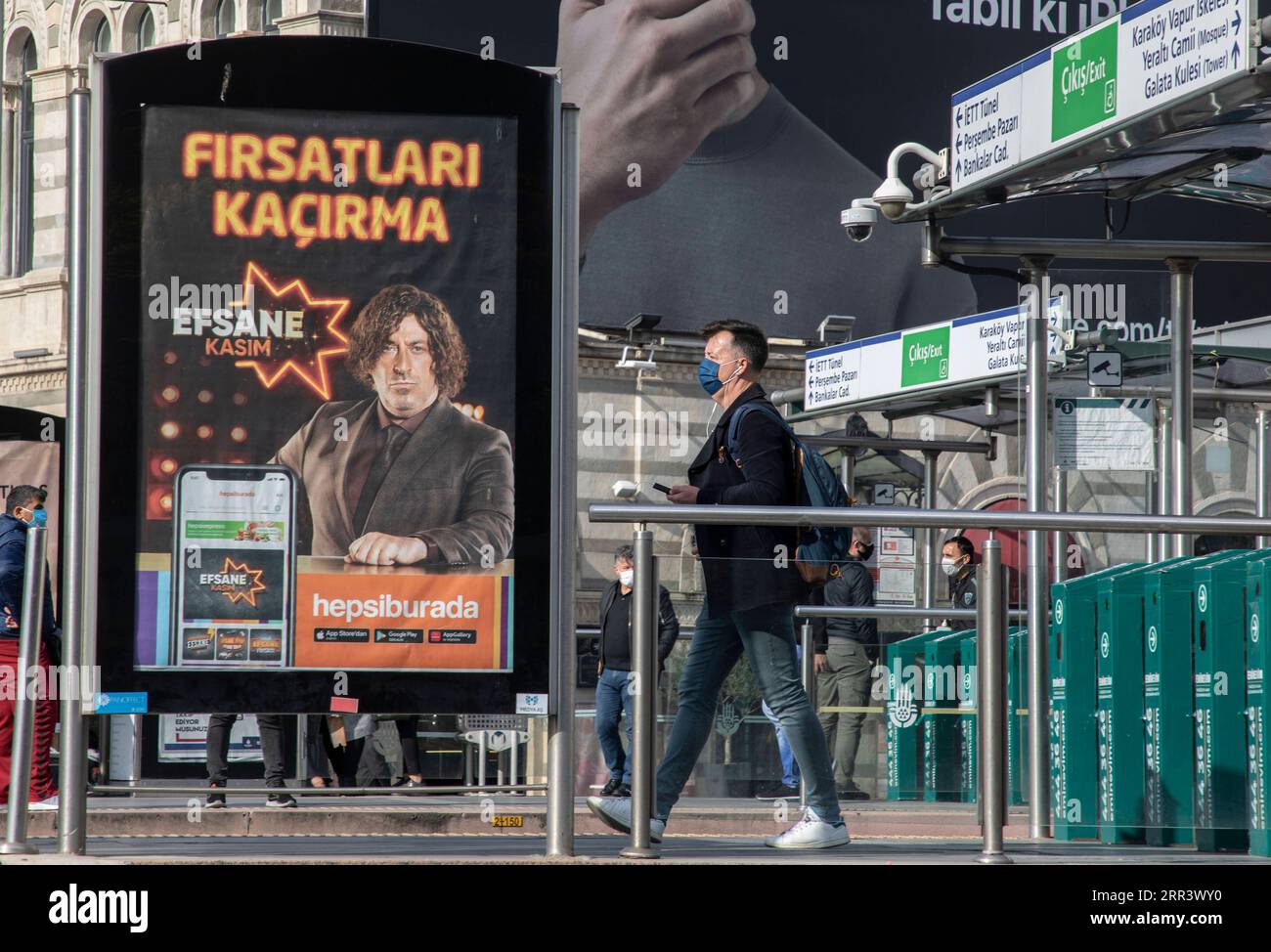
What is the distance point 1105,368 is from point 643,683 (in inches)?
263

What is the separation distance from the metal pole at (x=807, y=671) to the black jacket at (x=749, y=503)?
7.9 inches

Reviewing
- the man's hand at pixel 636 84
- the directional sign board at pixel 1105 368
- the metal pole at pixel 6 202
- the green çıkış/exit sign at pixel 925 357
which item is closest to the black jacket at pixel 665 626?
the directional sign board at pixel 1105 368

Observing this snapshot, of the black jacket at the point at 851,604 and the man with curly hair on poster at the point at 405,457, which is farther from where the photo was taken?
the black jacket at the point at 851,604

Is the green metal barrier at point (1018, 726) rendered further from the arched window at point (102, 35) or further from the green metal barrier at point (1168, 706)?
the arched window at point (102, 35)

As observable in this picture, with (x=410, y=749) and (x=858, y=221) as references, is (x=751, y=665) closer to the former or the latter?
(x=858, y=221)

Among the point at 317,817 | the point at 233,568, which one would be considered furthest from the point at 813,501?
the point at 317,817

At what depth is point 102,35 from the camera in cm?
3086

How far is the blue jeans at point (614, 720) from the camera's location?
7.34m

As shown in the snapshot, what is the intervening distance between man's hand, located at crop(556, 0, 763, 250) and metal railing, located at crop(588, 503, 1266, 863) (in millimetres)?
23180

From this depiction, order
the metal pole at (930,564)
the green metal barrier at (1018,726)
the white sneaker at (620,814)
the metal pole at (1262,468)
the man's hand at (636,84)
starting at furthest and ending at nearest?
the man's hand at (636,84) < the metal pole at (1262,468) < the green metal barrier at (1018,726) < the metal pole at (930,564) < the white sneaker at (620,814)

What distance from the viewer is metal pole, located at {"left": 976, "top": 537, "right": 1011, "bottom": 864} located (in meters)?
7.12

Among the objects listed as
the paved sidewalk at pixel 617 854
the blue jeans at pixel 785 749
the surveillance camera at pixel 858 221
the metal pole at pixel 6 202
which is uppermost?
the metal pole at pixel 6 202

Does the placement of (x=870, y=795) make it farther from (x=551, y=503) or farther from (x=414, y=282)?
(x=414, y=282)
